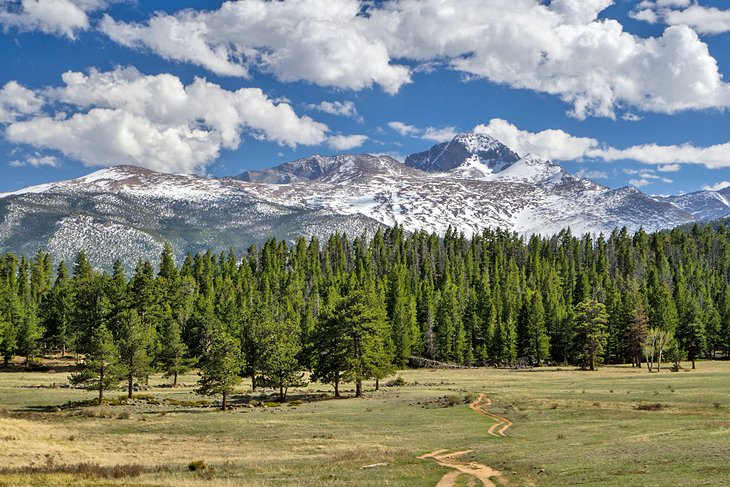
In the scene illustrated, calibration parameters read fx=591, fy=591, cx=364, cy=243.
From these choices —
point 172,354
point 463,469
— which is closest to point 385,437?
point 463,469

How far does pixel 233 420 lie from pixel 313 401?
21383 millimetres

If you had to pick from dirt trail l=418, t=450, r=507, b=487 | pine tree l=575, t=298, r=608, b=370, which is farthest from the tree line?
dirt trail l=418, t=450, r=507, b=487

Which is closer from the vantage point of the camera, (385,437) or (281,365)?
(385,437)

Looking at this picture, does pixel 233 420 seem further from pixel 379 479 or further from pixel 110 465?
pixel 379 479

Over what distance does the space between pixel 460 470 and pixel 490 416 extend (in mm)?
26112

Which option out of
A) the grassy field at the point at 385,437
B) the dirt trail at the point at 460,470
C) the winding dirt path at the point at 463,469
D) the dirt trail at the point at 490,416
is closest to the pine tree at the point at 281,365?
the grassy field at the point at 385,437

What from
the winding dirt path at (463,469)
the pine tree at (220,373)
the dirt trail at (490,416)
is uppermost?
the pine tree at (220,373)

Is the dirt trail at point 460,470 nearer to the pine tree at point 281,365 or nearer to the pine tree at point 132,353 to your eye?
the pine tree at point 281,365

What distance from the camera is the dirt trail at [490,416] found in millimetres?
49272

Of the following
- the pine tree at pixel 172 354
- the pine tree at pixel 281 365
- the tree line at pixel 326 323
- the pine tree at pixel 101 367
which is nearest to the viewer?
the pine tree at pixel 101 367

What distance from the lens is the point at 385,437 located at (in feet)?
160

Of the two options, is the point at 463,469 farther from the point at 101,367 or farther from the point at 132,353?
the point at 132,353

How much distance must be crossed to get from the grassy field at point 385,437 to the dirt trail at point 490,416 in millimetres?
796

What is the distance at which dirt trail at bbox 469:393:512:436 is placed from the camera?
49272 millimetres
